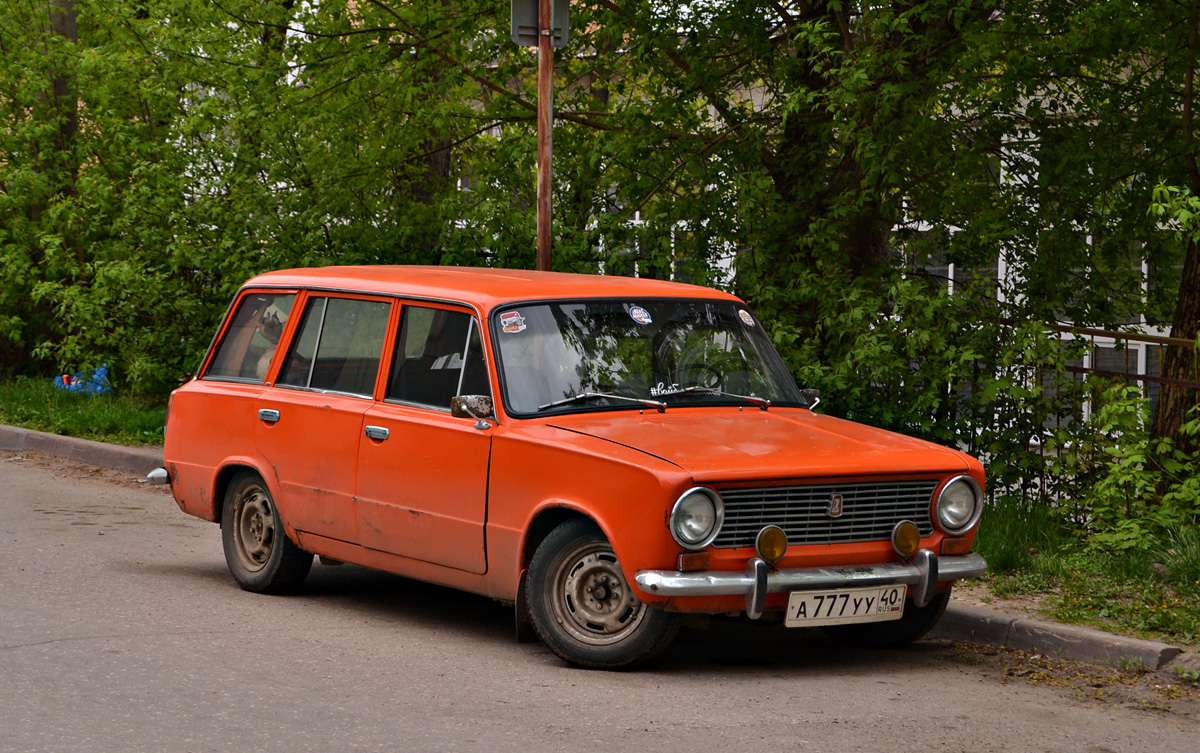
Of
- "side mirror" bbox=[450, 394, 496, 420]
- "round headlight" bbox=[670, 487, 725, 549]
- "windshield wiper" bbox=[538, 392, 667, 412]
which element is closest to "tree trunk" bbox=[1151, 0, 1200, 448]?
"windshield wiper" bbox=[538, 392, 667, 412]

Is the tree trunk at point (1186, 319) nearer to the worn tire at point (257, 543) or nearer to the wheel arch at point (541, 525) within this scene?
the wheel arch at point (541, 525)

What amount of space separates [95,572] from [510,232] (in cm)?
530

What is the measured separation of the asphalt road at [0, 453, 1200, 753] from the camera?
5043 millimetres

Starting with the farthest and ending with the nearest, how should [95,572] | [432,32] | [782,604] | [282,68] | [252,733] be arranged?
1. [282,68]
2. [432,32]
3. [95,572]
4. [782,604]
5. [252,733]

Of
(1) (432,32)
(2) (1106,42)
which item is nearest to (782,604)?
(2) (1106,42)

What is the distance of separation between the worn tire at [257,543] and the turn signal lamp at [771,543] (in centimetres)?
294

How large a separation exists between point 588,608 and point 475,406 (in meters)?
1.05

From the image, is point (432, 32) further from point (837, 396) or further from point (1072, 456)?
point (1072, 456)

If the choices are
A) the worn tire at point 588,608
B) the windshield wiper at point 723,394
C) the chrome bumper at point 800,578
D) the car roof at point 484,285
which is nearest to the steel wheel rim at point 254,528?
the car roof at point 484,285

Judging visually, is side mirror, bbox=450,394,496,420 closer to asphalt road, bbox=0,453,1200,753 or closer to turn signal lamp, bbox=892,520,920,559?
asphalt road, bbox=0,453,1200,753

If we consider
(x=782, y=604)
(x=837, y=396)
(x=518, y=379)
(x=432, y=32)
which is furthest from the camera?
(x=432, y=32)

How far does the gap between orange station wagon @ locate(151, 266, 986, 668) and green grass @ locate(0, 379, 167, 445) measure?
21.7 feet

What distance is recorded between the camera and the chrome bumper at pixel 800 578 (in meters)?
5.63

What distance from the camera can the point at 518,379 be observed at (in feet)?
21.5
